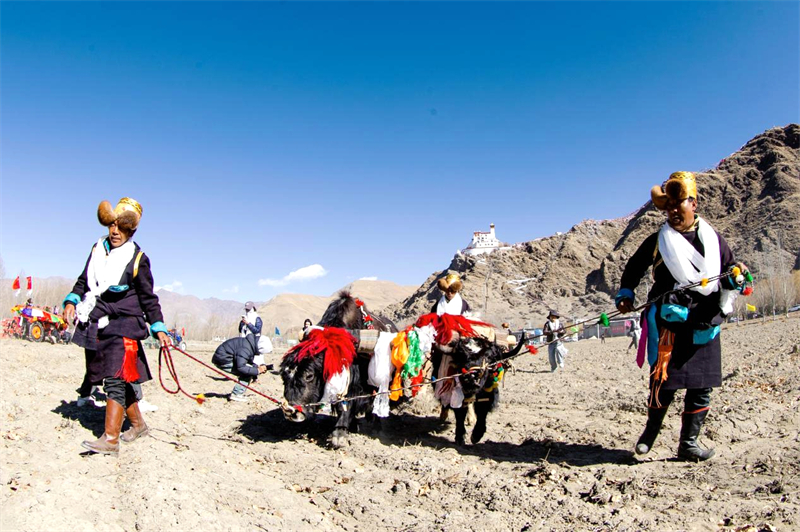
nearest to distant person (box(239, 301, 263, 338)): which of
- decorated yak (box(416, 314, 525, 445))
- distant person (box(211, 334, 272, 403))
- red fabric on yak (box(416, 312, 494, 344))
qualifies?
distant person (box(211, 334, 272, 403))

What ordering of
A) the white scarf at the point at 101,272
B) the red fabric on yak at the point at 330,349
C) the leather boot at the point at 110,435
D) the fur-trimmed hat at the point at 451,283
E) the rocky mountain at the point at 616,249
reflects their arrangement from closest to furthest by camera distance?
the leather boot at the point at 110,435, the white scarf at the point at 101,272, the red fabric on yak at the point at 330,349, the fur-trimmed hat at the point at 451,283, the rocky mountain at the point at 616,249

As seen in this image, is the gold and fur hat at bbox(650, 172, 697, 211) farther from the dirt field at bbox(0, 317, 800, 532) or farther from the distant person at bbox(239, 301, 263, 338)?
the distant person at bbox(239, 301, 263, 338)

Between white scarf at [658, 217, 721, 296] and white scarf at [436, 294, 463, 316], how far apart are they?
2.79 metres

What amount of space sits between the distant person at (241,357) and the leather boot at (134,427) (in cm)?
295

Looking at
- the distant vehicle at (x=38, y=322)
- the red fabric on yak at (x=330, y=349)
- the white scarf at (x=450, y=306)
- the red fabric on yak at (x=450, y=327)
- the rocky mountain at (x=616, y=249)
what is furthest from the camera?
the rocky mountain at (x=616, y=249)

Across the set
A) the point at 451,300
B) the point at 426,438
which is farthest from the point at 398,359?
the point at 451,300

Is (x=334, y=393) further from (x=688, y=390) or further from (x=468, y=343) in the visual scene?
(x=688, y=390)

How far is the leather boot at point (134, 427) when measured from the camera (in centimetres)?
489

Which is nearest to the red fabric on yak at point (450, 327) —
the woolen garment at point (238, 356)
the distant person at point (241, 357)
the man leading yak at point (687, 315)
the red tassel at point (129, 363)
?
the man leading yak at point (687, 315)

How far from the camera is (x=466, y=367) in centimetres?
561

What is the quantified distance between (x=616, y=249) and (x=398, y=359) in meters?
84.6

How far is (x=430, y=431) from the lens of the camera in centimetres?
658

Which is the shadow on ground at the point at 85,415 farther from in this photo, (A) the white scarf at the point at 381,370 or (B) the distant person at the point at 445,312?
(B) the distant person at the point at 445,312

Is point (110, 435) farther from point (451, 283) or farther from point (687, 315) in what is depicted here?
point (687, 315)
